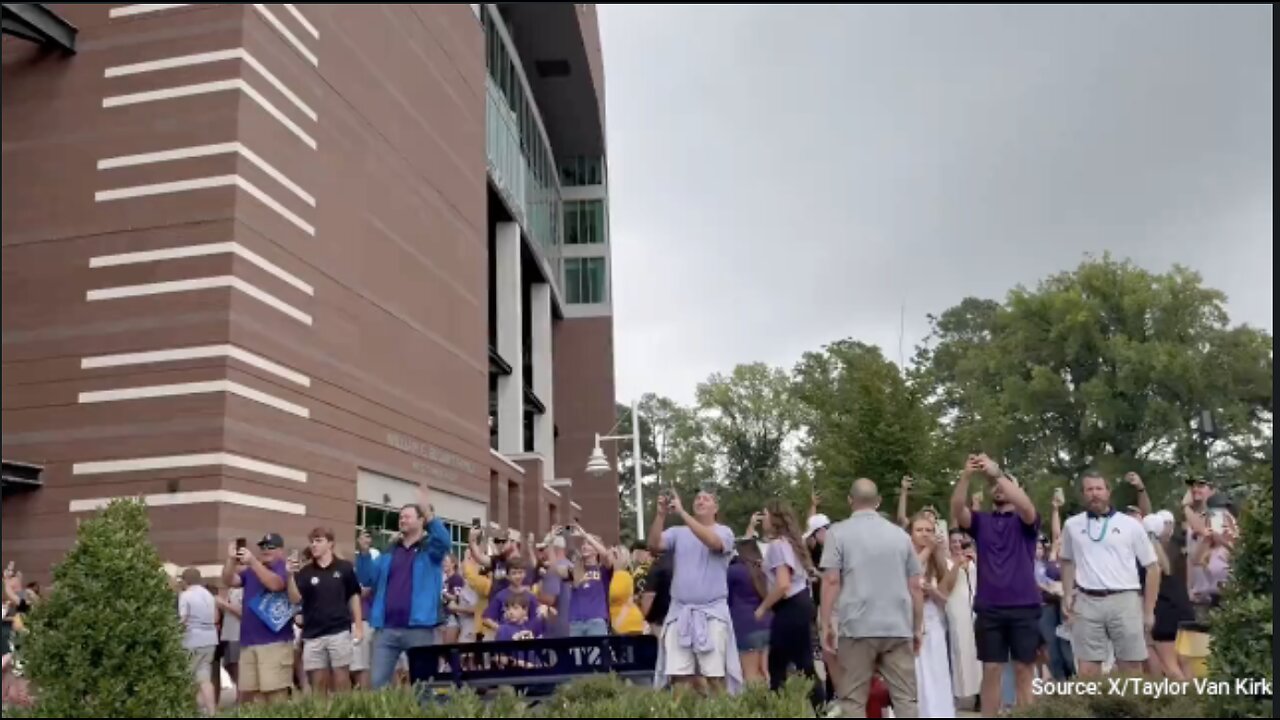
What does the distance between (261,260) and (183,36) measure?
425 centimetres

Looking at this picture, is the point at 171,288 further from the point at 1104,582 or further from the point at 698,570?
the point at 1104,582

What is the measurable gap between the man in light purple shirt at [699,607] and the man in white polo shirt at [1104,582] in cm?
269

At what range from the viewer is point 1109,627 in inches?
329

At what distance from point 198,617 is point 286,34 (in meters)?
13.3

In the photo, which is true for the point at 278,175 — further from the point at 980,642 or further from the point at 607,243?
the point at 607,243

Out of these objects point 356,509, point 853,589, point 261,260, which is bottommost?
point 853,589

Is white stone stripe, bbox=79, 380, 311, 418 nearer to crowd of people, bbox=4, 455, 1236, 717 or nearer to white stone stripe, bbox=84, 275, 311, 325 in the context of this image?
white stone stripe, bbox=84, 275, 311, 325

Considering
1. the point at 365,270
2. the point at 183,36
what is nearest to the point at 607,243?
the point at 365,270

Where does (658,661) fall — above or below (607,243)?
below

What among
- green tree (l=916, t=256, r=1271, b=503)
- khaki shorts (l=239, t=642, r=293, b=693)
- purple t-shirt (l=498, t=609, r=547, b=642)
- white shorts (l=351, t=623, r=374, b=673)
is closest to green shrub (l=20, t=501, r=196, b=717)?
khaki shorts (l=239, t=642, r=293, b=693)

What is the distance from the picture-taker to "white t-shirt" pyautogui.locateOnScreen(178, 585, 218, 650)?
1110 centimetres

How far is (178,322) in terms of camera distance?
708 inches

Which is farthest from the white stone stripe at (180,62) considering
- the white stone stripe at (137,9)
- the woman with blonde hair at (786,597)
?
the woman with blonde hair at (786,597)

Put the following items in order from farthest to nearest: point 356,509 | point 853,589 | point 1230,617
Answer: point 356,509 < point 853,589 < point 1230,617
